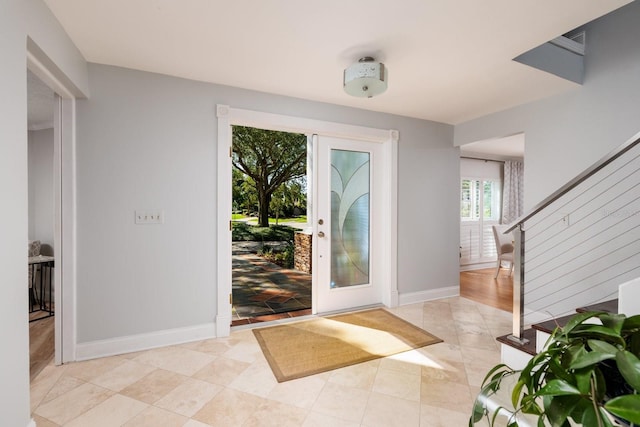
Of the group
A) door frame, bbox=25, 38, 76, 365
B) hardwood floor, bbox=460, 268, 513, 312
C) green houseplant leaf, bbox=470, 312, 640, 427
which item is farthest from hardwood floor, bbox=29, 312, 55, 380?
hardwood floor, bbox=460, 268, 513, 312

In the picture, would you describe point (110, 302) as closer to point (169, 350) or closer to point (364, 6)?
point (169, 350)

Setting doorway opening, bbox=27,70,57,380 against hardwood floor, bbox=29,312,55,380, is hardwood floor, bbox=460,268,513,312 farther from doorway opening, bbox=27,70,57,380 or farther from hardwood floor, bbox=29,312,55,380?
doorway opening, bbox=27,70,57,380

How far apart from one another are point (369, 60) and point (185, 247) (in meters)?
2.19

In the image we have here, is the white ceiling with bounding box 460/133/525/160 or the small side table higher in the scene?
the white ceiling with bounding box 460/133/525/160

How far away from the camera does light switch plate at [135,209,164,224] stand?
2549 mm

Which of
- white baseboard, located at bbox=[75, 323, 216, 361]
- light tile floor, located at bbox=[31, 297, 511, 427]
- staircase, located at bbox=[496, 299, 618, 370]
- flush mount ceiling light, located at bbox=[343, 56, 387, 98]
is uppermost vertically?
flush mount ceiling light, located at bbox=[343, 56, 387, 98]

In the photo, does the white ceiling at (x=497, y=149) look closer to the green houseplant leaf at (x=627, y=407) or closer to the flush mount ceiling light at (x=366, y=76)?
the flush mount ceiling light at (x=366, y=76)

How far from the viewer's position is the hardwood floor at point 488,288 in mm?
3966

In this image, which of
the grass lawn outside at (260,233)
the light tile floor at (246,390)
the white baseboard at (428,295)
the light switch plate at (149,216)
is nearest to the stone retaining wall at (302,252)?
the grass lawn outside at (260,233)

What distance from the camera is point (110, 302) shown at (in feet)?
8.10

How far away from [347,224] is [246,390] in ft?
6.83

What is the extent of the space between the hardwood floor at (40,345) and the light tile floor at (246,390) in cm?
12

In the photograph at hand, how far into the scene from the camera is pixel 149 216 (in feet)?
8.46

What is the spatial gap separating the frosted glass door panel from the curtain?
13.9ft
